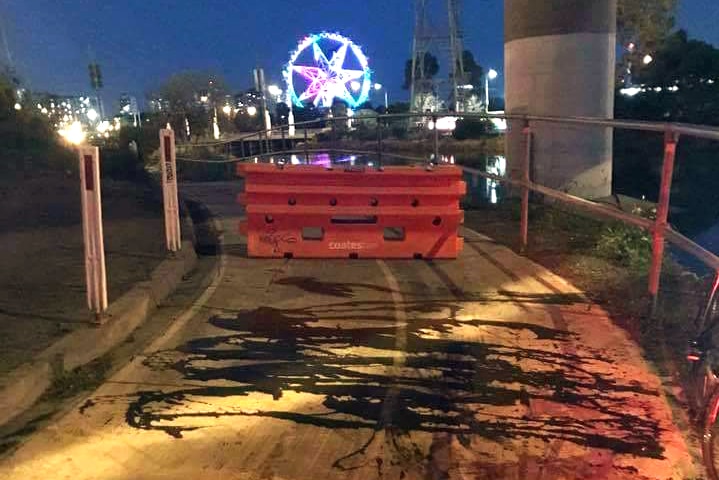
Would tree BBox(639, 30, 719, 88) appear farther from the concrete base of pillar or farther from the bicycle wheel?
the bicycle wheel

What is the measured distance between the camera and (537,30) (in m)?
15.4

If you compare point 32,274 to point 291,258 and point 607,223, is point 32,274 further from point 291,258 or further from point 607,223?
point 607,223

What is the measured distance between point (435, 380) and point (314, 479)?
5.22 ft

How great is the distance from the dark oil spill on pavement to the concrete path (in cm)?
1

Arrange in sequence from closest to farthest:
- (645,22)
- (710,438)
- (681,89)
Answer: (710,438)
(681,89)
(645,22)

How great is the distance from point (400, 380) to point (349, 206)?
4.25 metres

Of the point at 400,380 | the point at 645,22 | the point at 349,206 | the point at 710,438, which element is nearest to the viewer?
the point at 710,438

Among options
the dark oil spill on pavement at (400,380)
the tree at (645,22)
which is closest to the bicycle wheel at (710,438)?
the dark oil spill on pavement at (400,380)

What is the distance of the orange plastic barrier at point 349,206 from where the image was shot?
9.35m

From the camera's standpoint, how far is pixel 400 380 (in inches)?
212

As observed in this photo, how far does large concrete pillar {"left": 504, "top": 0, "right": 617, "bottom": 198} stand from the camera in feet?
49.7

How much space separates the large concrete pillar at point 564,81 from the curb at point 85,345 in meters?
9.17

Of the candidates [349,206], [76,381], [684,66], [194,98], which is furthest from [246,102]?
[76,381]

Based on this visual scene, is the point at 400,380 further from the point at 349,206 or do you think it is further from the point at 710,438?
the point at 349,206
